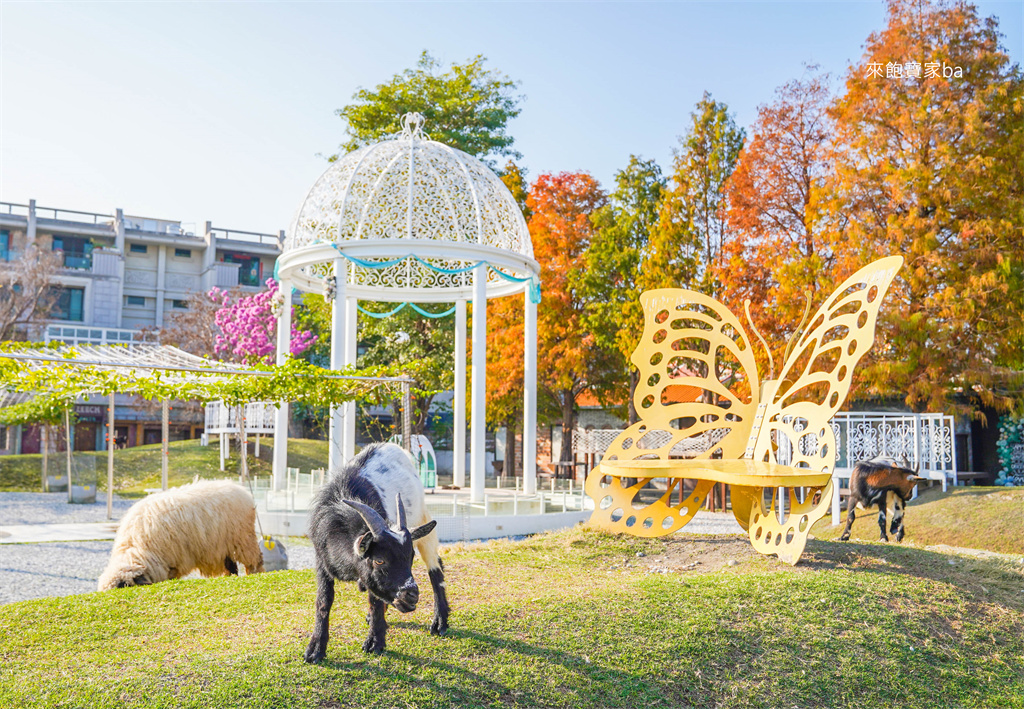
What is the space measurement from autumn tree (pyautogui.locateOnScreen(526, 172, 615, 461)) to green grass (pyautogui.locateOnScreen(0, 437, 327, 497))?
766 cm

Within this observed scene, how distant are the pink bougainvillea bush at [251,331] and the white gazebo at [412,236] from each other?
37.5 ft

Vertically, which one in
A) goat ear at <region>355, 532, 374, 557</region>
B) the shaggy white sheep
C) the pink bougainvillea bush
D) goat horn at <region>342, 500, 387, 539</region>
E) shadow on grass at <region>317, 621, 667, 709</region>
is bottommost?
shadow on grass at <region>317, 621, 667, 709</region>

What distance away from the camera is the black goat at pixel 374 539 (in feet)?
13.4

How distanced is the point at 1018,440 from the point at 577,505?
9.65 meters

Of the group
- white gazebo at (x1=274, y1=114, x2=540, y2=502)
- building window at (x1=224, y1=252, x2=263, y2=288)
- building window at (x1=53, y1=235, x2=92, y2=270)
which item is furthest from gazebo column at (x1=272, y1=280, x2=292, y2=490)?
building window at (x1=53, y1=235, x2=92, y2=270)

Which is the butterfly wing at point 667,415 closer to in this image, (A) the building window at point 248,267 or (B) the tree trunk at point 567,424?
(B) the tree trunk at point 567,424

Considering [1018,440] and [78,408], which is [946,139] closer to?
[1018,440]

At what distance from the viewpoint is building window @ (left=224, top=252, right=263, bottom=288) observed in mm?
40062

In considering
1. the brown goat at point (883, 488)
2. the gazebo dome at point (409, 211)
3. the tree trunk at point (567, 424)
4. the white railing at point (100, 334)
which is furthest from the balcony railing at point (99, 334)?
the brown goat at point (883, 488)

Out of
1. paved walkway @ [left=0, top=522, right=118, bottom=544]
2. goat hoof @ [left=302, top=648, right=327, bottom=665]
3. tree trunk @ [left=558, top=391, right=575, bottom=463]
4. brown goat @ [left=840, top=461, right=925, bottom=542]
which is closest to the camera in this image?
goat hoof @ [left=302, top=648, right=327, bottom=665]

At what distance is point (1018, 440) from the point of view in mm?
16375

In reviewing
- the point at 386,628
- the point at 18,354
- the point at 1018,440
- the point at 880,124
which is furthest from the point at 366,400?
the point at 1018,440

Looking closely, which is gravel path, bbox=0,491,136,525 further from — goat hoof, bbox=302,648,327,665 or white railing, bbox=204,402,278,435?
goat hoof, bbox=302,648,327,665

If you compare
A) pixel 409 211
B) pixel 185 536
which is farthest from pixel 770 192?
pixel 185 536
